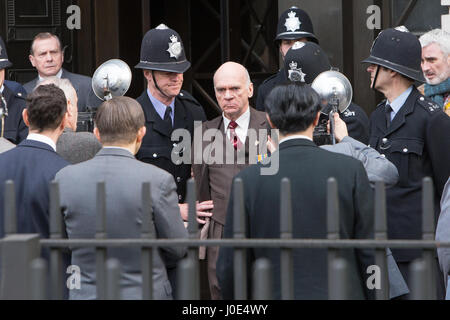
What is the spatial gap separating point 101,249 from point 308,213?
2.73 ft

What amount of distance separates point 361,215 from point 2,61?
3.33 m

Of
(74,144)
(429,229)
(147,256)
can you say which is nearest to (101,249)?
(147,256)

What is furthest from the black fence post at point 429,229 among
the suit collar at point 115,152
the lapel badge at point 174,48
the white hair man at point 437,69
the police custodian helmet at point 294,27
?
the police custodian helmet at point 294,27

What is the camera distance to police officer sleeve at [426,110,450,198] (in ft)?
16.1

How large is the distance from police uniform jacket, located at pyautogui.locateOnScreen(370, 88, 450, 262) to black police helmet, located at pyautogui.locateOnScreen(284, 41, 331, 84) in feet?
1.68

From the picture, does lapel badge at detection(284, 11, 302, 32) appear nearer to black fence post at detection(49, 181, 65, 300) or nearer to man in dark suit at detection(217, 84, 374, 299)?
man in dark suit at detection(217, 84, 374, 299)

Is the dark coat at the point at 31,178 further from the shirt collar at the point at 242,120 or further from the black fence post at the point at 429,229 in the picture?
the black fence post at the point at 429,229

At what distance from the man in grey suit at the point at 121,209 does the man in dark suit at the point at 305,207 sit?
29 centimetres

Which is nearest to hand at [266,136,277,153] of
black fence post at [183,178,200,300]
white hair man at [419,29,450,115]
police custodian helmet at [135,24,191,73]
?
police custodian helmet at [135,24,191,73]

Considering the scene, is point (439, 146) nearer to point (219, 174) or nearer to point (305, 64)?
point (305, 64)

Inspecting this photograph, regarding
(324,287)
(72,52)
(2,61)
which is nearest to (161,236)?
(324,287)

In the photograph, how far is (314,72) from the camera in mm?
5262

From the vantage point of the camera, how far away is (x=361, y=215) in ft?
11.6

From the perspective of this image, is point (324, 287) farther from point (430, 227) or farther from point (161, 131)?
point (161, 131)
